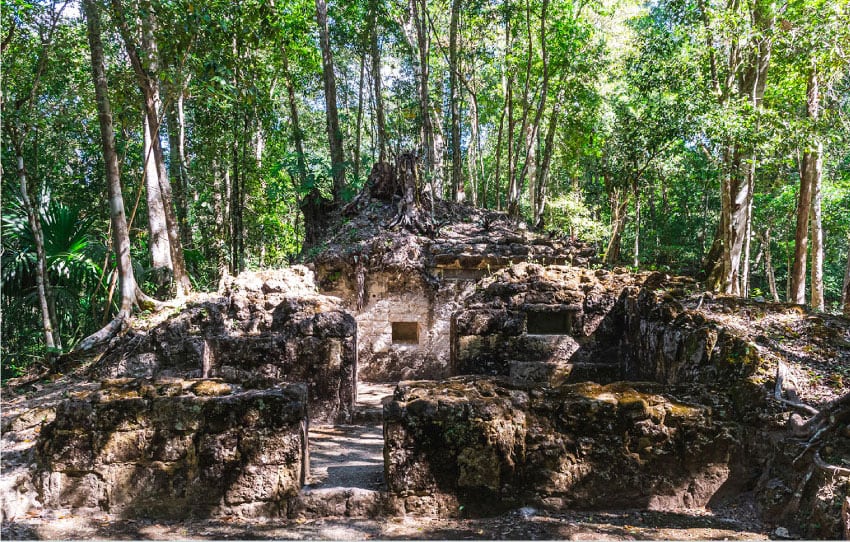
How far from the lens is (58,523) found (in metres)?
3.67

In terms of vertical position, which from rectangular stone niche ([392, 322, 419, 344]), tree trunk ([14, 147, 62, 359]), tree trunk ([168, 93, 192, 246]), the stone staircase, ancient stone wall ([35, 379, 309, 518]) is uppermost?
tree trunk ([168, 93, 192, 246])

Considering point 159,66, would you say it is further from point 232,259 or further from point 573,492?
point 573,492

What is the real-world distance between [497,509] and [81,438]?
10.5ft

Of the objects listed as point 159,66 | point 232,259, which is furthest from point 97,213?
point 159,66

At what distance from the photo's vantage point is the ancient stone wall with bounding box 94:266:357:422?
668 centimetres

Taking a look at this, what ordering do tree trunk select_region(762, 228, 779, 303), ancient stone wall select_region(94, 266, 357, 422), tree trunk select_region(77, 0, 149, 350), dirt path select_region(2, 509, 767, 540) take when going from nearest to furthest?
dirt path select_region(2, 509, 767, 540) → ancient stone wall select_region(94, 266, 357, 422) → tree trunk select_region(77, 0, 149, 350) → tree trunk select_region(762, 228, 779, 303)

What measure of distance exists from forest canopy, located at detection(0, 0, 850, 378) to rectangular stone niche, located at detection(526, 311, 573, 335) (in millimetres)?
4195

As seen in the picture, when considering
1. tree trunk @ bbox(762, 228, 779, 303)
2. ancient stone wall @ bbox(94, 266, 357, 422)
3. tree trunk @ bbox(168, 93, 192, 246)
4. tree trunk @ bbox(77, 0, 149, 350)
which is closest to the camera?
ancient stone wall @ bbox(94, 266, 357, 422)

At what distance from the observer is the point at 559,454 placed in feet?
12.6

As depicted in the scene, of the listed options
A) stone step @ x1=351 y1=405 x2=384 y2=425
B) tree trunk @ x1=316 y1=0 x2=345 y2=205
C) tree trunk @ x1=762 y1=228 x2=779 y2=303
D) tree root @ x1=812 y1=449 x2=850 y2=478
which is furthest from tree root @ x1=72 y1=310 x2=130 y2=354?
tree trunk @ x1=762 y1=228 x2=779 y2=303

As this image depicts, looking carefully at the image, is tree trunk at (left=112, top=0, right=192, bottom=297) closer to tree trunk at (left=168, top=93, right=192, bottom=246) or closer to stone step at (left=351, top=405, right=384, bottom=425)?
tree trunk at (left=168, top=93, right=192, bottom=246)

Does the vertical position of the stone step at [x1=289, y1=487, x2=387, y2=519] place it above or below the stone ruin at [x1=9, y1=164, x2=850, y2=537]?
below

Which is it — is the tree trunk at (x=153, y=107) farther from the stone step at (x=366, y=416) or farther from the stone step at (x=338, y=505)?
the stone step at (x=338, y=505)

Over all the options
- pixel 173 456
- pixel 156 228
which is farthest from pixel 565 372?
pixel 156 228
